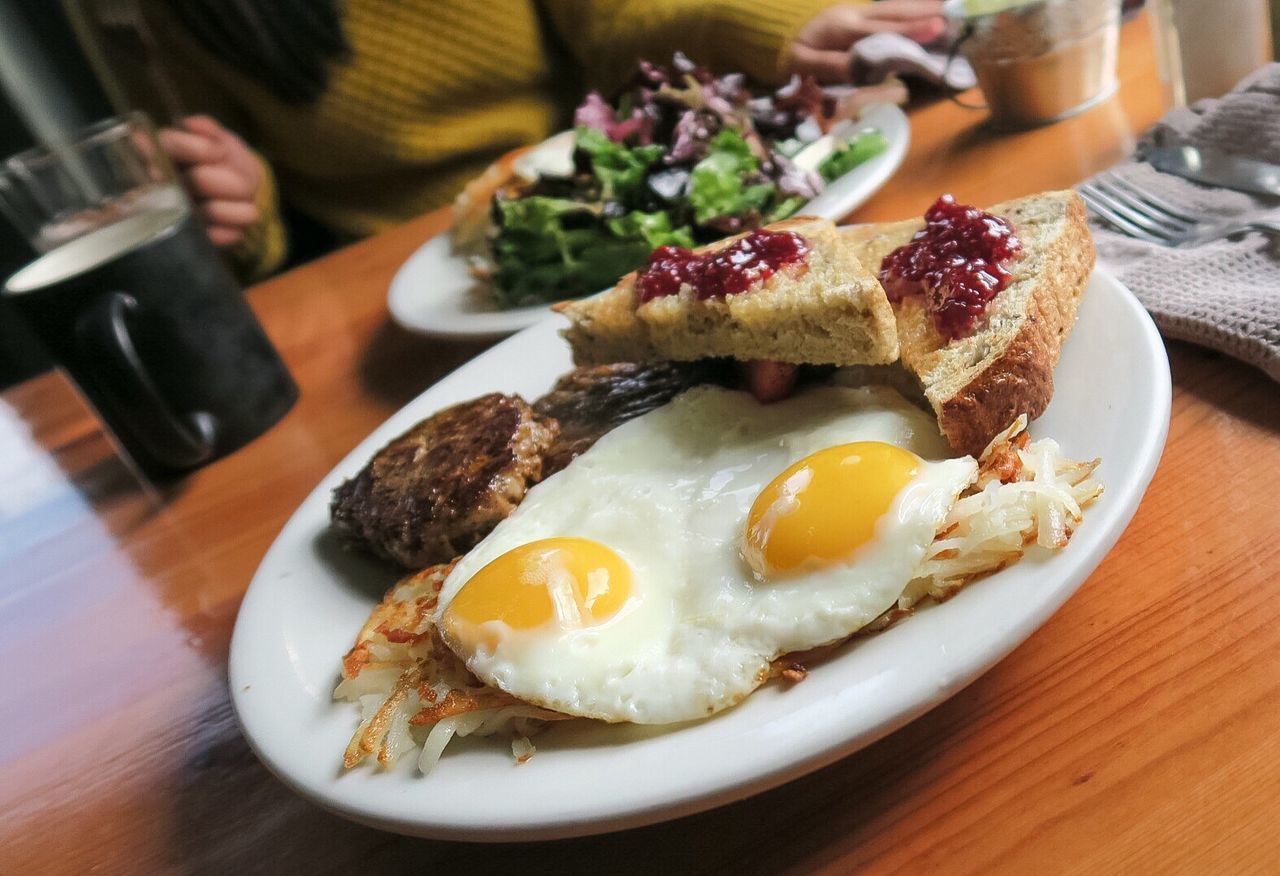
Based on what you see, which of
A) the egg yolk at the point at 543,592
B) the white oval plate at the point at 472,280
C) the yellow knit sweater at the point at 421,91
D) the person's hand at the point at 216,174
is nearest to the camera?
the egg yolk at the point at 543,592

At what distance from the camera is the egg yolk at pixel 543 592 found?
1116mm

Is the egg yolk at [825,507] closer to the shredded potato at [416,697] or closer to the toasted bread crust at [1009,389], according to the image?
the toasted bread crust at [1009,389]

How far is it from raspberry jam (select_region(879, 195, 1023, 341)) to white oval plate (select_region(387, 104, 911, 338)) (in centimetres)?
69

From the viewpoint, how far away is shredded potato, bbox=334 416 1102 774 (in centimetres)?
102

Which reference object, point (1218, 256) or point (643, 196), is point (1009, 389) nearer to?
Answer: point (1218, 256)

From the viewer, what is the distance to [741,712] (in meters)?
0.98

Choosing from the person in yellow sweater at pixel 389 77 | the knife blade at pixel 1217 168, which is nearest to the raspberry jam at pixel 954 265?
the knife blade at pixel 1217 168

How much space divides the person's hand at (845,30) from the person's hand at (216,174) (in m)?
2.36

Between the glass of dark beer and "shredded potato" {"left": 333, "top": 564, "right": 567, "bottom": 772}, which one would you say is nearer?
"shredded potato" {"left": 333, "top": 564, "right": 567, "bottom": 772}

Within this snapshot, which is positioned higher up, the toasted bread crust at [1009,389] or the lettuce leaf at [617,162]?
the lettuce leaf at [617,162]

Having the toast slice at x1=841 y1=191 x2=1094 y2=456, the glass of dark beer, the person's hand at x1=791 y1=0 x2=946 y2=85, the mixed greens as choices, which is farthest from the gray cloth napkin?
the glass of dark beer

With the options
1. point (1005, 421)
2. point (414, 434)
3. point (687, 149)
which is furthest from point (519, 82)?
point (1005, 421)

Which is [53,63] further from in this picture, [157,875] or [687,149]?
[157,875]

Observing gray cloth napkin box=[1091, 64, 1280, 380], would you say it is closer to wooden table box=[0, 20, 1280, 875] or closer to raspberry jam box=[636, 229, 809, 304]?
wooden table box=[0, 20, 1280, 875]
